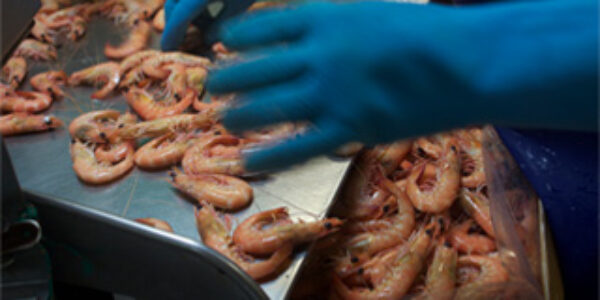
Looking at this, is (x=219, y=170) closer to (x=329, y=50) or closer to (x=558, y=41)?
(x=329, y=50)

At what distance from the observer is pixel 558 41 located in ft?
2.51

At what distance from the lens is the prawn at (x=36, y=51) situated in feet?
8.27

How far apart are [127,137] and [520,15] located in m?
1.66

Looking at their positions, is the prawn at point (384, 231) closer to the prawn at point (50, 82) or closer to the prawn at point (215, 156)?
the prawn at point (215, 156)

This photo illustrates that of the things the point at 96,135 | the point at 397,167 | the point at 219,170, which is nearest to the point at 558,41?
the point at 219,170

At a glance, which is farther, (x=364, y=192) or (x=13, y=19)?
(x=364, y=192)

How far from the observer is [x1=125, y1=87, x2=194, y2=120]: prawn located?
217 cm

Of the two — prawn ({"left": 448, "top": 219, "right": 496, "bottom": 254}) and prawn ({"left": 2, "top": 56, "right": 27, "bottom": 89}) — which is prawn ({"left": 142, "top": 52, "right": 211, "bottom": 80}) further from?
prawn ({"left": 448, "top": 219, "right": 496, "bottom": 254})

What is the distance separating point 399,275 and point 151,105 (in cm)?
127

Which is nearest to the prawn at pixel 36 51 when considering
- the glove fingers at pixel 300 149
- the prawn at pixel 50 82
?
the prawn at pixel 50 82

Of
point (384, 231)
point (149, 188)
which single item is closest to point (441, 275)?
point (384, 231)

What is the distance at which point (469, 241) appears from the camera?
81.5 inches

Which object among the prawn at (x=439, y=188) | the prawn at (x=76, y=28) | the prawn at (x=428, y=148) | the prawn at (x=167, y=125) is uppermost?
the prawn at (x=76, y=28)

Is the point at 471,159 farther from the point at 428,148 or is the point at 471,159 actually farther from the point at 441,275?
the point at 441,275
